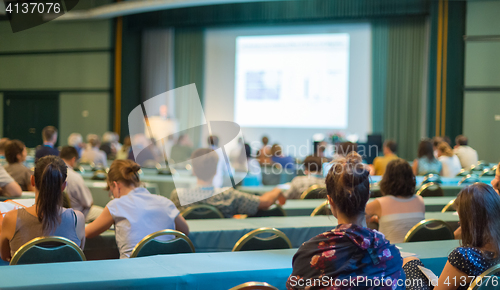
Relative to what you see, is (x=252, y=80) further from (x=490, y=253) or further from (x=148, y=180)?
(x=490, y=253)

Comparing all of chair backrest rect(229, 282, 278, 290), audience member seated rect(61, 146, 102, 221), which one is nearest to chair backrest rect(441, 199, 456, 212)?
chair backrest rect(229, 282, 278, 290)

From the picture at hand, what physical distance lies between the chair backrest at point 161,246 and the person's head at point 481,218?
1414 mm

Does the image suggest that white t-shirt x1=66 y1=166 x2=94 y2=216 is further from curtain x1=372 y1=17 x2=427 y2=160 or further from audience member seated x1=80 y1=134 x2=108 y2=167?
curtain x1=372 y1=17 x2=427 y2=160

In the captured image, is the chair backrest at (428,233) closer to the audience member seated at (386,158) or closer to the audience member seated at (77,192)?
the audience member seated at (77,192)

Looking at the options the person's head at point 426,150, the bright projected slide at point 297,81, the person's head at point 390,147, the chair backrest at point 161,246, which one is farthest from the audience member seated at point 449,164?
the bright projected slide at point 297,81

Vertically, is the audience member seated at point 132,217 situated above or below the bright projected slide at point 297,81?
below

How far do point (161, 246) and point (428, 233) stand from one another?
169 cm

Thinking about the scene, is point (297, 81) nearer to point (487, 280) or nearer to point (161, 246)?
point (161, 246)

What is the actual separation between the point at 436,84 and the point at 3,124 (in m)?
12.2

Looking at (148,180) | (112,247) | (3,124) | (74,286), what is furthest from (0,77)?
(74,286)

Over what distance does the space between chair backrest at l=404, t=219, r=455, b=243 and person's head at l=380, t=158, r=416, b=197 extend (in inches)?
10.1

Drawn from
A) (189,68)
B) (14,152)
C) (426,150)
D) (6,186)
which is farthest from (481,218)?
(189,68)

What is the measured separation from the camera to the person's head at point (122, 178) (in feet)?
9.77

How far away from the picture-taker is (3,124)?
14.4 meters
